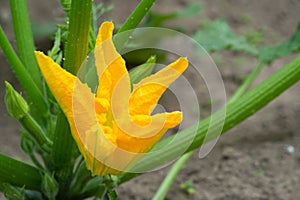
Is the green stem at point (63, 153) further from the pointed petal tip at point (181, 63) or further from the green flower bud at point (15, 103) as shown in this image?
the pointed petal tip at point (181, 63)

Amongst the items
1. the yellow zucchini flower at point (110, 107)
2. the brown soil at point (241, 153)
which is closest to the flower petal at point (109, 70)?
the yellow zucchini flower at point (110, 107)

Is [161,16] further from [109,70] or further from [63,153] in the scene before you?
[109,70]

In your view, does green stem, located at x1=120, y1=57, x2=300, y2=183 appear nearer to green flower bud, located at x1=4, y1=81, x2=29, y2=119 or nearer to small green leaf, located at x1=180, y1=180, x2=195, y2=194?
green flower bud, located at x1=4, y1=81, x2=29, y2=119

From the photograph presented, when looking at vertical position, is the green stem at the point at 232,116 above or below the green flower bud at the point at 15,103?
below

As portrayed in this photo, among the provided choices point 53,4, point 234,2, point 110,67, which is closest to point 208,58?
point 234,2

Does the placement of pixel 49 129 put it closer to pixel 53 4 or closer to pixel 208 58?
pixel 208 58

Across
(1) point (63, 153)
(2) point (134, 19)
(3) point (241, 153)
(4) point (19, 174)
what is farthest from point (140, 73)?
(3) point (241, 153)
